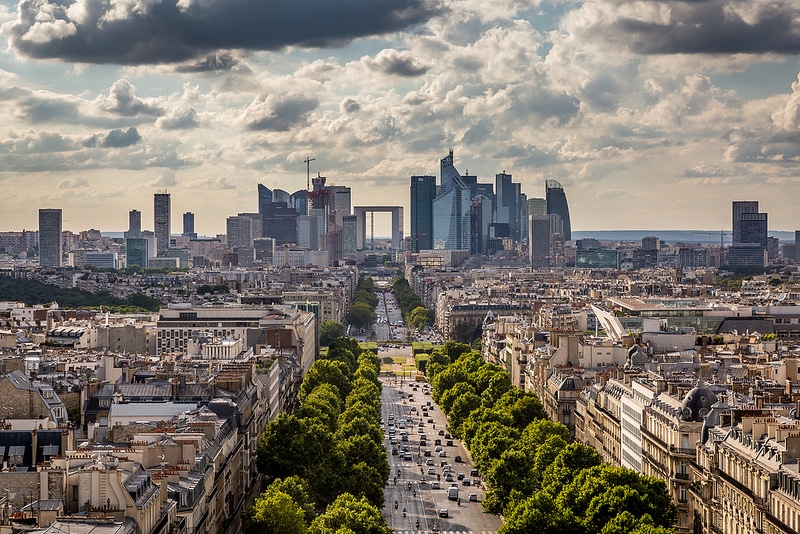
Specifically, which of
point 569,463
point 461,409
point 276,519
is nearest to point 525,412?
point 461,409

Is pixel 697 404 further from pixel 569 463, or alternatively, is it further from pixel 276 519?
pixel 276 519

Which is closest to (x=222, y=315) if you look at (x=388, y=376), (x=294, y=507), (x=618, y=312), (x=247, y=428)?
(x=388, y=376)

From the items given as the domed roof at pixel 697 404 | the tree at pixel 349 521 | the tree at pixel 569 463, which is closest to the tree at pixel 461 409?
the tree at pixel 569 463

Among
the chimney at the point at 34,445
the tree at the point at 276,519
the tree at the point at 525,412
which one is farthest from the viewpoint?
the tree at the point at 525,412

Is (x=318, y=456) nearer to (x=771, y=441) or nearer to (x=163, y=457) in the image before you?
(x=163, y=457)

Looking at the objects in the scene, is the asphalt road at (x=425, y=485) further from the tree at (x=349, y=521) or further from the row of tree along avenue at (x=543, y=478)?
the tree at (x=349, y=521)

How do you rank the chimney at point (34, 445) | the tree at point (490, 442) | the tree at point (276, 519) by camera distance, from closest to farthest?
1. the chimney at point (34, 445)
2. the tree at point (276, 519)
3. the tree at point (490, 442)
